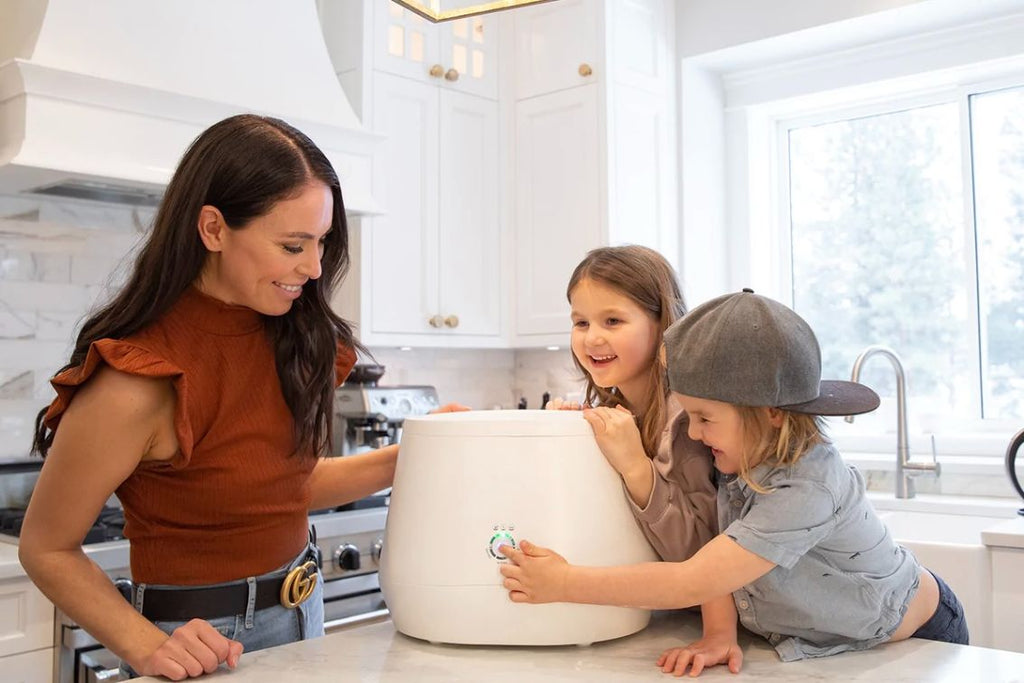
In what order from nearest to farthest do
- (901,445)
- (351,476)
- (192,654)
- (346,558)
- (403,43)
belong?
(192,654), (351,476), (346,558), (901,445), (403,43)

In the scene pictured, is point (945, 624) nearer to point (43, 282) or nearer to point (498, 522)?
point (498, 522)

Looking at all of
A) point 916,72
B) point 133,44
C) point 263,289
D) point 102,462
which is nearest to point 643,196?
point 916,72

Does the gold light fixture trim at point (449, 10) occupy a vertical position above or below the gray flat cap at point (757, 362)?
above

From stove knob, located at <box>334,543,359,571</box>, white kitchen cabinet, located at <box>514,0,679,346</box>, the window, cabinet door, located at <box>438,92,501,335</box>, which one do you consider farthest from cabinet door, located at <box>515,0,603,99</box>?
stove knob, located at <box>334,543,359,571</box>

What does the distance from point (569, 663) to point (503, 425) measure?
0.23 m

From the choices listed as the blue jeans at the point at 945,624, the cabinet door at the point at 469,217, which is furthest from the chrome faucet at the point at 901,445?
the blue jeans at the point at 945,624

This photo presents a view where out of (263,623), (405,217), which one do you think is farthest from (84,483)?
(405,217)

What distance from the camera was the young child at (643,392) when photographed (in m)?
0.98

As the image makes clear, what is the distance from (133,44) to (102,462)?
48.7 inches

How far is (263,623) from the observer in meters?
1.13

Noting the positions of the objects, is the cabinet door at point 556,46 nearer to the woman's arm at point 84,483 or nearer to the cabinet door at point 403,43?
the cabinet door at point 403,43

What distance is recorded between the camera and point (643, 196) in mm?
2918

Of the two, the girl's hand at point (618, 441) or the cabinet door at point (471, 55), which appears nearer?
the girl's hand at point (618, 441)

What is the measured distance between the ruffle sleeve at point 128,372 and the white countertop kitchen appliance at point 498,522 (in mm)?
246
